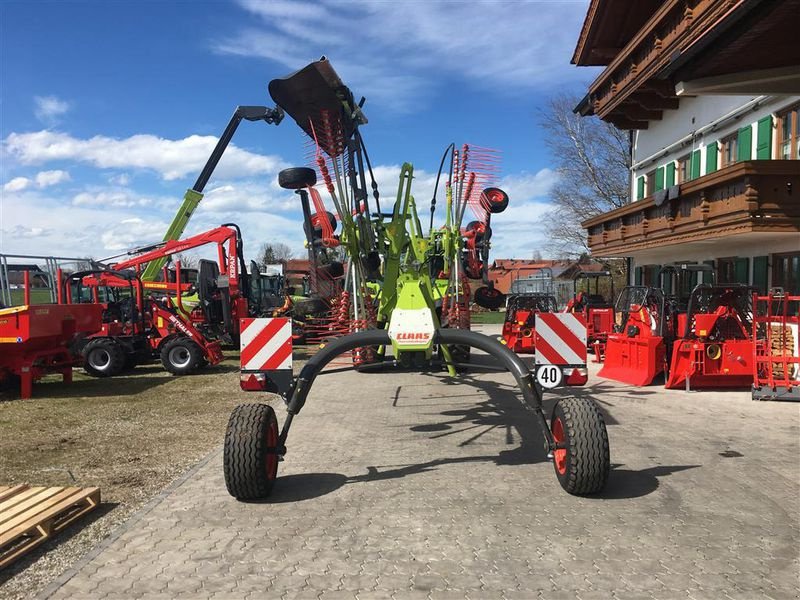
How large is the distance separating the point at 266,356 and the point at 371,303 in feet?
11.7

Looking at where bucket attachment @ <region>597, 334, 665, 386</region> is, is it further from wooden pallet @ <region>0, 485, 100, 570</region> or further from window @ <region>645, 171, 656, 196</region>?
wooden pallet @ <region>0, 485, 100, 570</region>

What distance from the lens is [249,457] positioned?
176 inches

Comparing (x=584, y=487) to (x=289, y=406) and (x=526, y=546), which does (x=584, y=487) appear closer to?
(x=526, y=546)

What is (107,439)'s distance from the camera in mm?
6742

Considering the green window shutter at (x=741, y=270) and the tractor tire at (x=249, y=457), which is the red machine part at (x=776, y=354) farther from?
the tractor tire at (x=249, y=457)

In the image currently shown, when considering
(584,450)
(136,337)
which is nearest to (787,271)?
(584,450)

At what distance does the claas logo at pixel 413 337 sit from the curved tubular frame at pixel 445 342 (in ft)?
0.26

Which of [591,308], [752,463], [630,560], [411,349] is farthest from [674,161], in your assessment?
[630,560]

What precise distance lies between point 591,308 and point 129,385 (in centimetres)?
1125

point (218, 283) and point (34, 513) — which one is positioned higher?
point (218, 283)

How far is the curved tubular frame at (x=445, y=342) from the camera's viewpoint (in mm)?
4742

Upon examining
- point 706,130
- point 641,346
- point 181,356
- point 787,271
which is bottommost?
point 181,356

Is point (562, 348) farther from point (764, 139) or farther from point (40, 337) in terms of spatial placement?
point (764, 139)

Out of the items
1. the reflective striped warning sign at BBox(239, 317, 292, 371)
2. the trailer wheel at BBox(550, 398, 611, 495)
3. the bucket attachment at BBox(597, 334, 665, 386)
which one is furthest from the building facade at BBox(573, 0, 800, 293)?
the reflective striped warning sign at BBox(239, 317, 292, 371)
